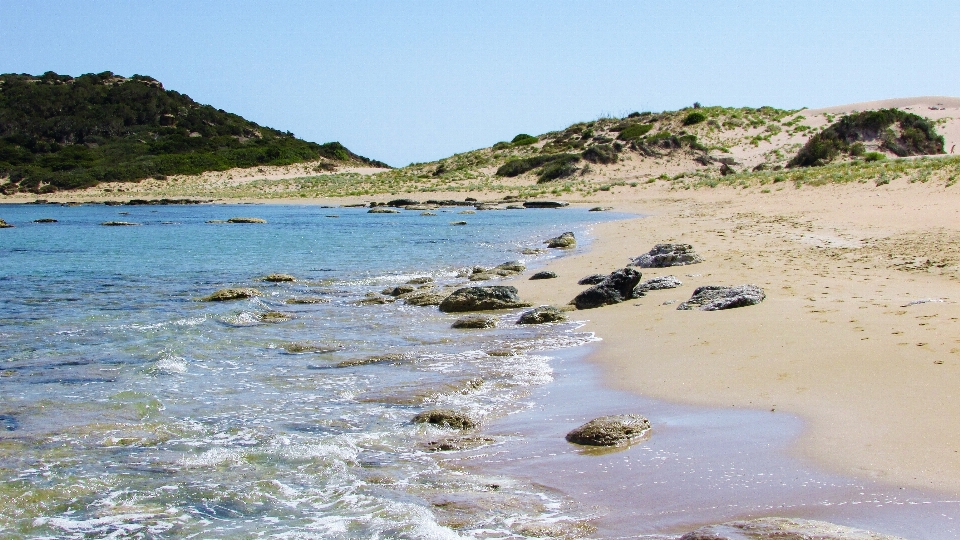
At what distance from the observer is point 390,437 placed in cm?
637

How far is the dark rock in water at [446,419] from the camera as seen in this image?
6.55 m

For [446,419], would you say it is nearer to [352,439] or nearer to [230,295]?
[352,439]

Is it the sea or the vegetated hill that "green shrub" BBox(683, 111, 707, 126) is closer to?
the vegetated hill

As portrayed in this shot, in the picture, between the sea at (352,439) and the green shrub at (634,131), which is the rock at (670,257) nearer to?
the sea at (352,439)

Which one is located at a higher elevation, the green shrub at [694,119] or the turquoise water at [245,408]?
the green shrub at [694,119]

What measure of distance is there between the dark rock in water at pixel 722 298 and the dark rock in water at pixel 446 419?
482 cm

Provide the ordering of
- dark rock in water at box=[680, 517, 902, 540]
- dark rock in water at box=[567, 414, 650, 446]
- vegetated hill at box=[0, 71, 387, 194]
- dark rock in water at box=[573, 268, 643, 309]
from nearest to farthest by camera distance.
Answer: dark rock in water at box=[680, 517, 902, 540], dark rock in water at box=[567, 414, 650, 446], dark rock in water at box=[573, 268, 643, 309], vegetated hill at box=[0, 71, 387, 194]

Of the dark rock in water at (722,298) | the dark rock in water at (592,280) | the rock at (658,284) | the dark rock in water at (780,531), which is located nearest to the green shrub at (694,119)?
the dark rock in water at (592,280)

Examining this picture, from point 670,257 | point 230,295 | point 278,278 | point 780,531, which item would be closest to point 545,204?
point 670,257

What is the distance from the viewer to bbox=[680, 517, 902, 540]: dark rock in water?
12.6 feet

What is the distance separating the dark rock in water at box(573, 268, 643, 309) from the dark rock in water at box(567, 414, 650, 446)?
5.75 metres

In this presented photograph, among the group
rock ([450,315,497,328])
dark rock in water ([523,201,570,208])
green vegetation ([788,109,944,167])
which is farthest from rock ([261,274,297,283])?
green vegetation ([788,109,944,167])

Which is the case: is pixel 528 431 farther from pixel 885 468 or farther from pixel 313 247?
pixel 313 247

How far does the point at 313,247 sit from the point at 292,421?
57.2ft
